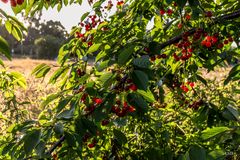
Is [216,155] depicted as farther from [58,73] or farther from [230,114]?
[58,73]

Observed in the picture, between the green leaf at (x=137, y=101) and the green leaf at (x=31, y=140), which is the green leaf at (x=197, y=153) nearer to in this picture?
the green leaf at (x=137, y=101)

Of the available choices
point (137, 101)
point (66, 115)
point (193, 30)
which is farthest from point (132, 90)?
point (193, 30)

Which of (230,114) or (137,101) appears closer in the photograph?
(137,101)

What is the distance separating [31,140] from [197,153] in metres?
0.80

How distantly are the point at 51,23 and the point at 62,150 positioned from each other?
52563mm

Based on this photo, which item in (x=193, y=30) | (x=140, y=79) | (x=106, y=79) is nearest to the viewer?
(x=140, y=79)

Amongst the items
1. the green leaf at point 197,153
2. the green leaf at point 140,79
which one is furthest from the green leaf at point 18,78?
the green leaf at point 197,153

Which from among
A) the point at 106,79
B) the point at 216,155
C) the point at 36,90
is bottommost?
the point at 216,155

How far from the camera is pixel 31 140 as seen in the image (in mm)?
1513

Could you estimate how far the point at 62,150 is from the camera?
2199mm

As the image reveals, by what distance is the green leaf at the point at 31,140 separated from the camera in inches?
58.2

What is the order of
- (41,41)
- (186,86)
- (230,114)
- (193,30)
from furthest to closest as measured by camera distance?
(41,41)
(186,86)
(193,30)
(230,114)

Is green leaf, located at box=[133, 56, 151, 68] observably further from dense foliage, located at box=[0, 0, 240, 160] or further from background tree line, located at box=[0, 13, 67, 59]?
background tree line, located at box=[0, 13, 67, 59]

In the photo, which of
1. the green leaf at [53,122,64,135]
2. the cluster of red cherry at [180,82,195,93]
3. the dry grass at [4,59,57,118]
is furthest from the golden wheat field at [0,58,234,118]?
the green leaf at [53,122,64,135]
